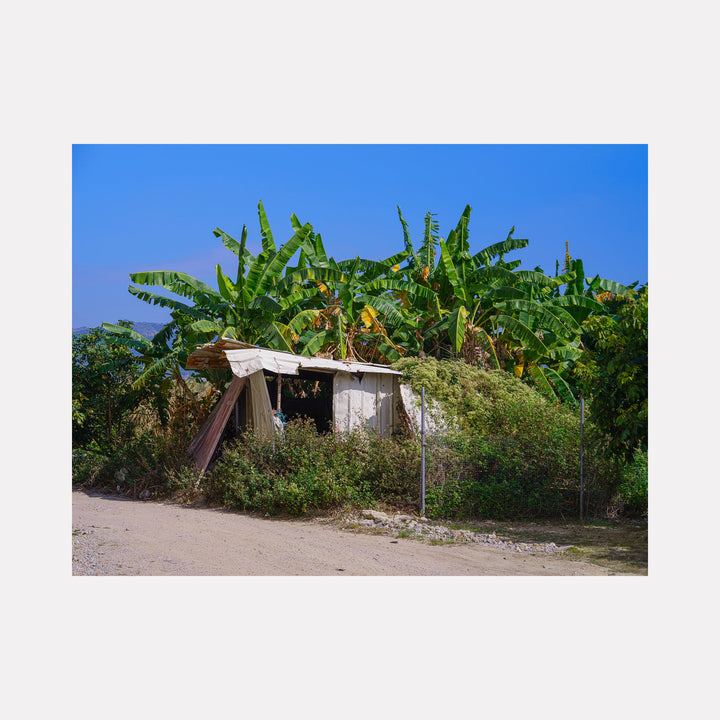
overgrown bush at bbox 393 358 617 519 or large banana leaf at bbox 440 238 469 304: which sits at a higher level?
large banana leaf at bbox 440 238 469 304

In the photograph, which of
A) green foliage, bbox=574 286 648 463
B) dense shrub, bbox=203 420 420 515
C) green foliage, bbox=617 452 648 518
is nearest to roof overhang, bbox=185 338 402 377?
dense shrub, bbox=203 420 420 515

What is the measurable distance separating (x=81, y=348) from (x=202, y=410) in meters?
3.39

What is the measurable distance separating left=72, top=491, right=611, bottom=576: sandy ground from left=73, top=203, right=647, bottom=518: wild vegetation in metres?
1.04

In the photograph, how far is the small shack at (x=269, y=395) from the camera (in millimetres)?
11975

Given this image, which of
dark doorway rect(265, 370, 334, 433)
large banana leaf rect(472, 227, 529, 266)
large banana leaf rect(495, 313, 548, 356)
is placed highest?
large banana leaf rect(472, 227, 529, 266)

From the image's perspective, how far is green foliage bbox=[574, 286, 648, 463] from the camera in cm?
842

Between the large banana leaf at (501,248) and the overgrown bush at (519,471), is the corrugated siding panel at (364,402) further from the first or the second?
the large banana leaf at (501,248)

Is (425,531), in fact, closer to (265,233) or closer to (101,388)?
(265,233)

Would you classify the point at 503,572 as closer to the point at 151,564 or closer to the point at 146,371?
the point at 151,564

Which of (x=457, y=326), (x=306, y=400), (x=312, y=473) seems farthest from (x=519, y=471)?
(x=306, y=400)

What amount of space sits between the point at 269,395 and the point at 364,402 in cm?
185

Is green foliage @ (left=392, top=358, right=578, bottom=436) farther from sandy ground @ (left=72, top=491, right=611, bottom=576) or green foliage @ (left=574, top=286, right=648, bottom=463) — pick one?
sandy ground @ (left=72, top=491, right=611, bottom=576)

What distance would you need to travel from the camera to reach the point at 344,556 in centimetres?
780

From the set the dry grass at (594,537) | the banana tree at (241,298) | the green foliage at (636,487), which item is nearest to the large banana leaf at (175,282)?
the banana tree at (241,298)
